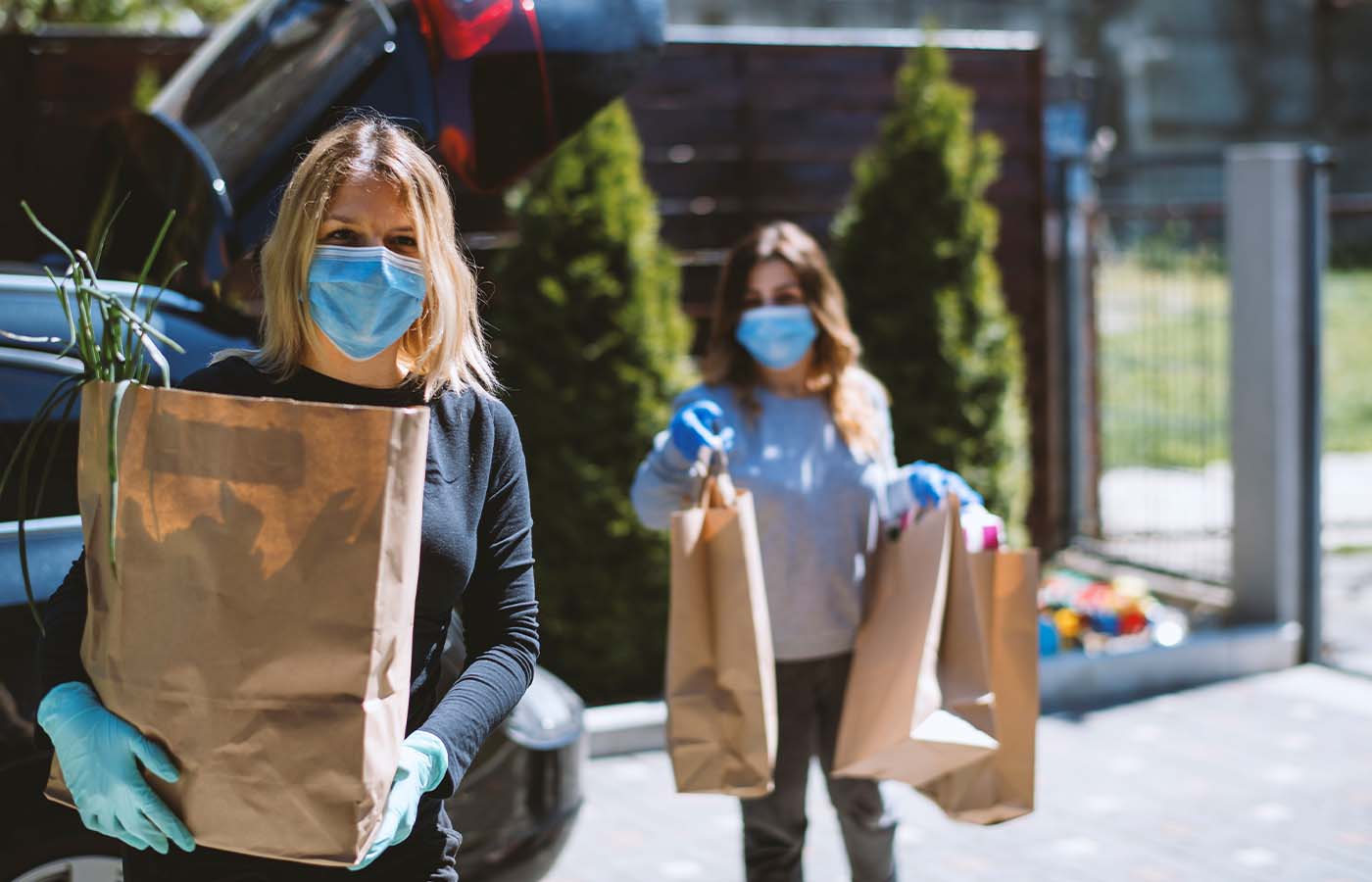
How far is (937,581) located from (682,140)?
4389mm

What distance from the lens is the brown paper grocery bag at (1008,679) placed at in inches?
118

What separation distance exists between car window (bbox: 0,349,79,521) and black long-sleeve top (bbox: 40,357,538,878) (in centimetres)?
122

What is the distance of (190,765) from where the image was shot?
161 cm

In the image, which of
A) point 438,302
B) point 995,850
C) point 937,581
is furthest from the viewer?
point 995,850

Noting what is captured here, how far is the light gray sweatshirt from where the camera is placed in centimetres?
313

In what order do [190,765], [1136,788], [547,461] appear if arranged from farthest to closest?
1. [547,461]
2. [1136,788]
3. [190,765]

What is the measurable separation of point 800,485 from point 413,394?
4.48ft

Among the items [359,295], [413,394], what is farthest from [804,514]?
[359,295]

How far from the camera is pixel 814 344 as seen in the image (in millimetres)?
3369

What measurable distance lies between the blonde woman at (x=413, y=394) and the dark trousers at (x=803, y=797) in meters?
1.26

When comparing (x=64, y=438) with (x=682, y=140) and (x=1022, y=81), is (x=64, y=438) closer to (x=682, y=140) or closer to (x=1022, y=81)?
(x=682, y=140)

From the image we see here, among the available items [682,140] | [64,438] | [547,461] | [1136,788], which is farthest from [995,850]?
[682,140]

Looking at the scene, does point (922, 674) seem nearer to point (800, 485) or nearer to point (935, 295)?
point (800, 485)

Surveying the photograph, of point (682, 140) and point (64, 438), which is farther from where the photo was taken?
point (682, 140)
